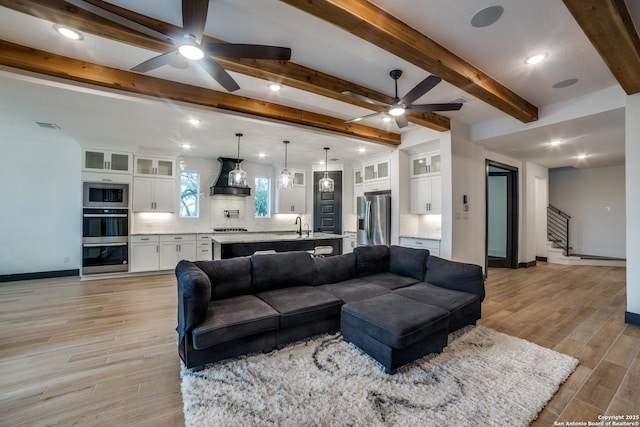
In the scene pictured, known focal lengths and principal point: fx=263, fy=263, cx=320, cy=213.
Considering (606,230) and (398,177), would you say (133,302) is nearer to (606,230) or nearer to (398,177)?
(398,177)

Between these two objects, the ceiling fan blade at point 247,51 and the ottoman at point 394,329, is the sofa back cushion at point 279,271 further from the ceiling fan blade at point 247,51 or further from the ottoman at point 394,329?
the ceiling fan blade at point 247,51

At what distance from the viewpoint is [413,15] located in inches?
87.0

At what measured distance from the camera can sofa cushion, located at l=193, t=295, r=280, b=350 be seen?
2.14 metres

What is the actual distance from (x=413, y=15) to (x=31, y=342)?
485 cm

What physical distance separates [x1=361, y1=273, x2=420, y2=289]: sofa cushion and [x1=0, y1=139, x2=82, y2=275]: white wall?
6.00 m

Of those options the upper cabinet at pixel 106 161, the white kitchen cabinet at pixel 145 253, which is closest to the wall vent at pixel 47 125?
the upper cabinet at pixel 106 161

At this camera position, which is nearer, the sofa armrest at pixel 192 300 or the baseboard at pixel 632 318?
the sofa armrest at pixel 192 300

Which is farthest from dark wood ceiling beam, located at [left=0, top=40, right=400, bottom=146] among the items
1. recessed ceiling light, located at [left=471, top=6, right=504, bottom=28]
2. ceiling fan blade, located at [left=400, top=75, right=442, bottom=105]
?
recessed ceiling light, located at [left=471, top=6, right=504, bottom=28]

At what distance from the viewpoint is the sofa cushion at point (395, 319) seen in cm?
213

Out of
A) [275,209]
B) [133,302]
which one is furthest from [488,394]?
[275,209]

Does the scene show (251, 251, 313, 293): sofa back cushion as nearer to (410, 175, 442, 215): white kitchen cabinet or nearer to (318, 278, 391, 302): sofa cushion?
(318, 278, 391, 302): sofa cushion

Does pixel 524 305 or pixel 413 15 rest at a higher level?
pixel 413 15

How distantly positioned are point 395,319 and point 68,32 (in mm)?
3847

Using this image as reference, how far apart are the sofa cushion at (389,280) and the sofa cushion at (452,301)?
221 millimetres
